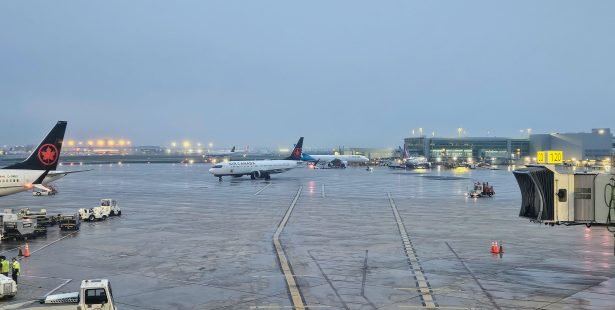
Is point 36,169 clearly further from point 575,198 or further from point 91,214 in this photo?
point 575,198

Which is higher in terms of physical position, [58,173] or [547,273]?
[58,173]

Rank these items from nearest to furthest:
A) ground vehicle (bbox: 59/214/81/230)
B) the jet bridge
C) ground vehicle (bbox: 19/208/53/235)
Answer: the jet bridge
ground vehicle (bbox: 19/208/53/235)
ground vehicle (bbox: 59/214/81/230)

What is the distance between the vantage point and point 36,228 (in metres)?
38.2

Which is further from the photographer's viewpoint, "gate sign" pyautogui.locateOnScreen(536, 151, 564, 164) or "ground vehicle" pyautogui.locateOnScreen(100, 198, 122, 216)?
"ground vehicle" pyautogui.locateOnScreen(100, 198, 122, 216)

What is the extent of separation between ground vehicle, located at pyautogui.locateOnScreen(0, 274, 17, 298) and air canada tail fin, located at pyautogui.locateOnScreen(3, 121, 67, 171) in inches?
1272

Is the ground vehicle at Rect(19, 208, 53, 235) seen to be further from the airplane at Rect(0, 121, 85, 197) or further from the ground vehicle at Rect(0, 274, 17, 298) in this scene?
the ground vehicle at Rect(0, 274, 17, 298)

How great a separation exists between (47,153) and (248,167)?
5730 centimetres

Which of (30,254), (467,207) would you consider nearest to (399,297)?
(30,254)

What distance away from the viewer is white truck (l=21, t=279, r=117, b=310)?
1848 centimetres

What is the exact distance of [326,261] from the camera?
2908 cm

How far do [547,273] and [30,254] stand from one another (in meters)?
28.2

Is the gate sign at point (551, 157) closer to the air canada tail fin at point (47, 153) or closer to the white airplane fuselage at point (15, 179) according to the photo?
the air canada tail fin at point (47, 153)

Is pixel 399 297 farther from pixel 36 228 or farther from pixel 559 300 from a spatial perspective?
pixel 36 228

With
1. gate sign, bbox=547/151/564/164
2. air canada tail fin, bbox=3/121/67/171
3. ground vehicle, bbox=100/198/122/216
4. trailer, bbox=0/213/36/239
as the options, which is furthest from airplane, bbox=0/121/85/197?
gate sign, bbox=547/151/564/164
